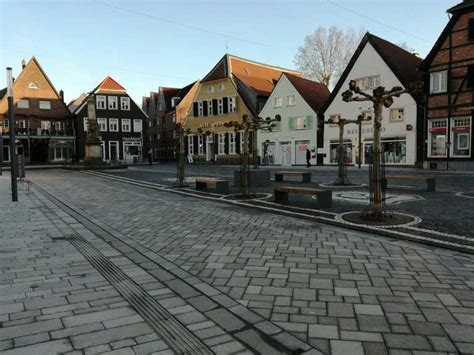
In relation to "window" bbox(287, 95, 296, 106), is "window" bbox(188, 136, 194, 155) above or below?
below

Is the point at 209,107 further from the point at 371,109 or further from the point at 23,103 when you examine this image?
the point at 23,103

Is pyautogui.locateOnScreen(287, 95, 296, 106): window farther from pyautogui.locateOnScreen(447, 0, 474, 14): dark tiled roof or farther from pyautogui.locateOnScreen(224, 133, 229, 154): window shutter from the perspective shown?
pyautogui.locateOnScreen(447, 0, 474, 14): dark tiled roof

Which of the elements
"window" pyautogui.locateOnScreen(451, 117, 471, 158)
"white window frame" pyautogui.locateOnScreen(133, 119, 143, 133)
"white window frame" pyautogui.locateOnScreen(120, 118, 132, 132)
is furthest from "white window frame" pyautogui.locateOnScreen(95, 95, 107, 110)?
"window" pyautogui.locateOnScreen(451, 117, 471, 158)

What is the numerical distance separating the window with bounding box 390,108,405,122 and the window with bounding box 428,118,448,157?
7.99 ft

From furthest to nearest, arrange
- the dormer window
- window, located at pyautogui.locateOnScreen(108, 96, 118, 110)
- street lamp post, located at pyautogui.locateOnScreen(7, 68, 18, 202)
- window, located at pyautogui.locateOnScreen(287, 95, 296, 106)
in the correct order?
1. the dormer window
2. window, located at pyautogui.locateOnScreen(108, 96, 118, 110)
3. window, located at pyautogui.locateOnScreen(287, 95, 296, 106)
4. street lamp post, located at pyautogui.locateOnScreen(7, 68, 18, 202)

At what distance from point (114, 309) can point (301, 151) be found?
124 ft

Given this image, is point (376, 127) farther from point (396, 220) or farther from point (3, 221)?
point (3, 221)

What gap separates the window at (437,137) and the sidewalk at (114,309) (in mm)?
28676

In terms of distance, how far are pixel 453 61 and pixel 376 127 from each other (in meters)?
25.4

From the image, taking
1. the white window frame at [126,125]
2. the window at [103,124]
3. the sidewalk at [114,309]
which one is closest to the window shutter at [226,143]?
the white window frame at [126,125]

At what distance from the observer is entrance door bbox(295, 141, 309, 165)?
40.1 m

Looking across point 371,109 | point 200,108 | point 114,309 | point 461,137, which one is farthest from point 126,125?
point 114,309

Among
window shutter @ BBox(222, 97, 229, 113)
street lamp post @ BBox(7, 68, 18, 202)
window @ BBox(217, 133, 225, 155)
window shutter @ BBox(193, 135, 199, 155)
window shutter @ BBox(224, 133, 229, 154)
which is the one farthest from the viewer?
window shutter @ BBox(193, 135, 199, 155)

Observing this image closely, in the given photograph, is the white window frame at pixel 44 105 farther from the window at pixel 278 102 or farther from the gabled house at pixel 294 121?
the window at pixel 278 102
